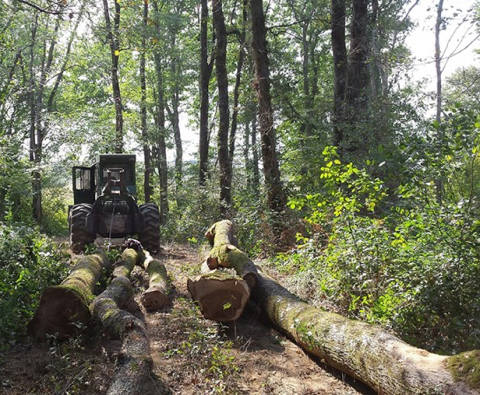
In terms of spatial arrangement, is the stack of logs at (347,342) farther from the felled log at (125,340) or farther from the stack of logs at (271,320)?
the felled log at (125,340)

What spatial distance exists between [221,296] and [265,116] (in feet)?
21.3

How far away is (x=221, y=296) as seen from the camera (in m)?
5.59

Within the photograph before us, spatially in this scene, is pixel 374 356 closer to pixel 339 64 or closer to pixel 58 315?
pixel 58 315

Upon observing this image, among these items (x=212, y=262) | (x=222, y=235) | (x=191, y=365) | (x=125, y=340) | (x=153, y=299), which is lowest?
(x=191, y=365)

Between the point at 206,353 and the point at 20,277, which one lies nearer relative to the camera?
the point at 206,353

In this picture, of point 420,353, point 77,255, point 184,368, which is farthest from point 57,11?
point 77,255

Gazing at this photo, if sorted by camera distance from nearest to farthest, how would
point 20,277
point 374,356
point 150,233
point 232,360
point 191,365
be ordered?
point 374,356 → point 191,365 → point 232,360 → point 20,277 → point 150,233

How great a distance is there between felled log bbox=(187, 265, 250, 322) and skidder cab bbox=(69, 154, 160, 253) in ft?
18.8

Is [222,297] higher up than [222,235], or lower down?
lower down

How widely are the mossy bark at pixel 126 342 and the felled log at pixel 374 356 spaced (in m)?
1.68

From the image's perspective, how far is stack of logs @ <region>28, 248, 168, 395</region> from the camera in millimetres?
3615

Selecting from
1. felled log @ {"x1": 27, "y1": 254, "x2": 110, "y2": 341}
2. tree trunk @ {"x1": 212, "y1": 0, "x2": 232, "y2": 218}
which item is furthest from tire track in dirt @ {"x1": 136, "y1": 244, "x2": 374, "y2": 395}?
tree trunk @ {"x1": 212, "y1": 0, "x2": 232, "y2": 218}

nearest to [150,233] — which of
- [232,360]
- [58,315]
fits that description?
[58,315]

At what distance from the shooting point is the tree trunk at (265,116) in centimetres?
1099
